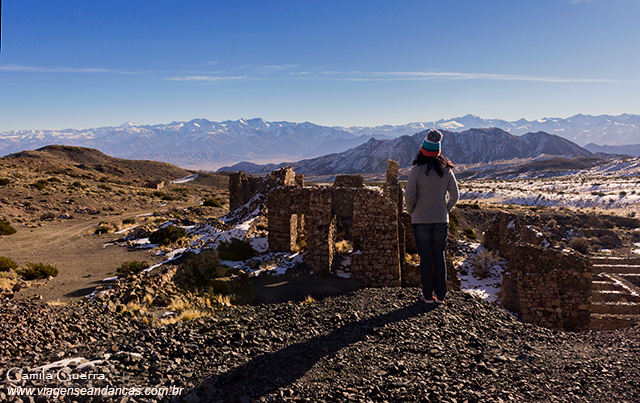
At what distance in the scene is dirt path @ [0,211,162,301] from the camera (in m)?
11.7

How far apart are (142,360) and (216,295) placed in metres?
5.32

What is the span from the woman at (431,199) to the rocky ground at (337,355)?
1.15 m

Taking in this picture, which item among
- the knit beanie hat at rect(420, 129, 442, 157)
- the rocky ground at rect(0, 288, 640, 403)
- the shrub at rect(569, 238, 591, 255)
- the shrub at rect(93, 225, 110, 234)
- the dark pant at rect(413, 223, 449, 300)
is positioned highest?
the knit beanie hat at rect(420, 129, 442, 157)

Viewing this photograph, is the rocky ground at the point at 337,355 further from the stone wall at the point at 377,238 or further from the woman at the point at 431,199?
the stone wall at the point at 377,238

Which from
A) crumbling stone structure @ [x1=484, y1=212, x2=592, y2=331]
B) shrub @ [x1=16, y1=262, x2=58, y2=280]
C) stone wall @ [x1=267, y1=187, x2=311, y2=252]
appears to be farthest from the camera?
stone wall @ [x1=267, y1=187, x2=311, y2=252]

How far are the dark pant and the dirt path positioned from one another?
10.5 m

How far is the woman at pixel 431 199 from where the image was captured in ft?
21.7

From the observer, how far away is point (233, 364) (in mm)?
4695

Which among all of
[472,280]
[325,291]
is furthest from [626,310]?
[325,291]

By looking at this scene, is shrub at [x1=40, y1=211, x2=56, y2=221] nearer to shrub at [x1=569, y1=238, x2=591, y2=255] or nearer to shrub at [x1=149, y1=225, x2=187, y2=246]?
shrub at [x1=149, y1=225, x2=187, y2=246]

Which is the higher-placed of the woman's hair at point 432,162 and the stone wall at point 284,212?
the woman's hair at point 432,162

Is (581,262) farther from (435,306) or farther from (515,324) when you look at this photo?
(435,306)

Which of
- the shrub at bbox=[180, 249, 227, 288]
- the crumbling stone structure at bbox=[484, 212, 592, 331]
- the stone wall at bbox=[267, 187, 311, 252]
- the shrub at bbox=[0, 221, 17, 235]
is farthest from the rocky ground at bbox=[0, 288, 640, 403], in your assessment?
the shrub at bbox=[0, 221, 17, 235]

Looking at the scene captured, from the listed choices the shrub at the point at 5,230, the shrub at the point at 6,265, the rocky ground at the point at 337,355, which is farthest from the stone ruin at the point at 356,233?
the shrub at the point at 5,230
